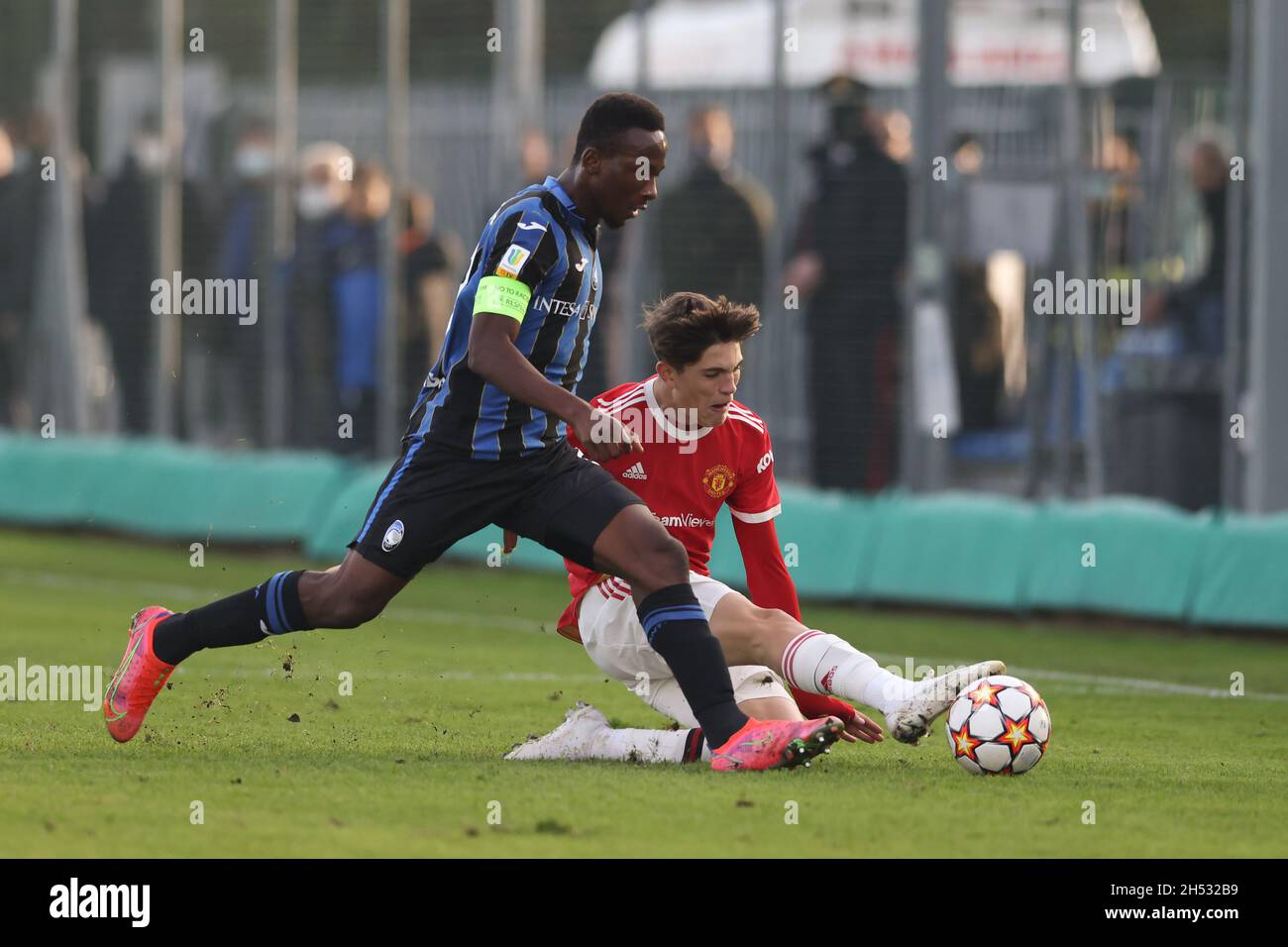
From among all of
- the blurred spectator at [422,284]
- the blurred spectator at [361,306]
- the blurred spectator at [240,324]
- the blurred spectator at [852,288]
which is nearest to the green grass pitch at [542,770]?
the blurred spectator at [852,288]

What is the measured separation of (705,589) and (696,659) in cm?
70

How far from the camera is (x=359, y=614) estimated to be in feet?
24.3

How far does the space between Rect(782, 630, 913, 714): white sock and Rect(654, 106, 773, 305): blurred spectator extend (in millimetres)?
7807

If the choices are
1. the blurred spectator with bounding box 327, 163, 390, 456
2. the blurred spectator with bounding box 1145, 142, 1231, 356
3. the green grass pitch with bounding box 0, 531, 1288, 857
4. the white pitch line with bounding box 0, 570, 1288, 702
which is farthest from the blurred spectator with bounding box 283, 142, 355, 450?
the blurred spectator with bounding box 1145, 142, 1231, 356

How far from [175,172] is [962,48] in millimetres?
6450

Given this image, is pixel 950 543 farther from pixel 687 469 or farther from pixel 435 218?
Result: pixel 435 218

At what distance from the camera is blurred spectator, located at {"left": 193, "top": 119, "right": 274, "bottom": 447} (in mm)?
18203

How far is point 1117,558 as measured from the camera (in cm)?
1248

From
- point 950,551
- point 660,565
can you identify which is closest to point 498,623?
point 950,551

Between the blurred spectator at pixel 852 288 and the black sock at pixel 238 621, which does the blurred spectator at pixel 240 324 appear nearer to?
the blurred spectator at pixel 852 288

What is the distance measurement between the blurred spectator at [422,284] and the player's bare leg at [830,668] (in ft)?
30.9

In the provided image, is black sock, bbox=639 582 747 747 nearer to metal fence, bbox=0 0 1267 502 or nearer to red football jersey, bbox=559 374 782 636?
red football jersey, bbox=559 374 782 636
